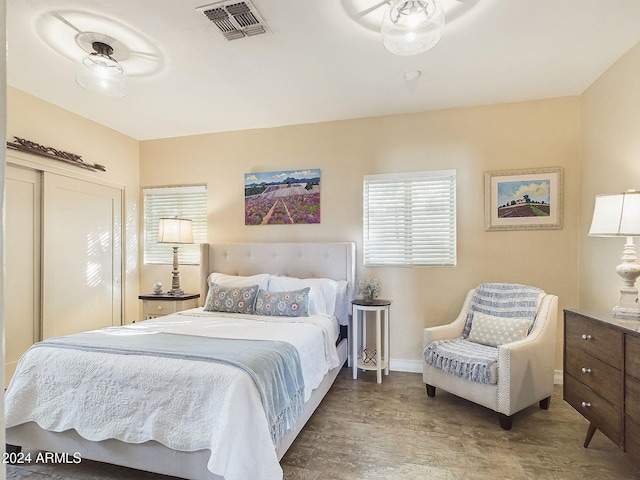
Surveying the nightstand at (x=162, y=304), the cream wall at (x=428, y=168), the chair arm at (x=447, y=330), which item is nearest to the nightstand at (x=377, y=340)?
the cream wall at (x=428, y=168)

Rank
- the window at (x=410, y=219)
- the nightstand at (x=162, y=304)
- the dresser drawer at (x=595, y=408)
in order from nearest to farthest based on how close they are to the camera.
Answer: the dresser drawer at (x=595, y=408)
the window at (x=410, y=219)
the nightstand at (x=162, y=304)

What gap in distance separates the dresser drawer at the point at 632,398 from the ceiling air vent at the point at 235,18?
2.90 meters

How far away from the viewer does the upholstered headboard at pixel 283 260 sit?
3.46m

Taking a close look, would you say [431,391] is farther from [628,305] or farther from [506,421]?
[628,305]

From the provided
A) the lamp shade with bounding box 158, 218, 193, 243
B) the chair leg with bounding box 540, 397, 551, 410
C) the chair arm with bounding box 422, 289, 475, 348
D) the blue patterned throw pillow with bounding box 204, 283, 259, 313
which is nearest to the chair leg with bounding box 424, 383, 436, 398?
the chair arm with bounding box 422, 289, 475, 348

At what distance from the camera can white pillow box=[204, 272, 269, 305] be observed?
333 centimetres

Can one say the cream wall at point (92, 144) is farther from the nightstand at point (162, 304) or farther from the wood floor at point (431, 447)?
the wood floor at point (431, 447)

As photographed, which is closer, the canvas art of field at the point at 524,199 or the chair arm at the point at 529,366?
the chair arm at the point at 529,366

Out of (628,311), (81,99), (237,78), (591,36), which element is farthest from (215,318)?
(591,36)

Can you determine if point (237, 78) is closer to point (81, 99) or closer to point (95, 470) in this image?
point (81, 99)

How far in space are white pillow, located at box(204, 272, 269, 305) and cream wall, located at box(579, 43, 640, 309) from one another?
2.99m

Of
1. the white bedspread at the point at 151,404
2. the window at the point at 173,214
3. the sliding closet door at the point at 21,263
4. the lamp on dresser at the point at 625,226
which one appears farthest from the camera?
the window at the point at 173,214

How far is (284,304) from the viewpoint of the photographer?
2.93 m

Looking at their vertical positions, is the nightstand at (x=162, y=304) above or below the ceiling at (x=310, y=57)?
below
